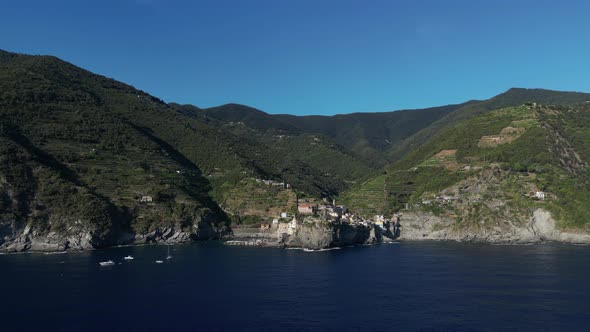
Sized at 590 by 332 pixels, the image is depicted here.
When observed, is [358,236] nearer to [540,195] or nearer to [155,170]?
[540,195]

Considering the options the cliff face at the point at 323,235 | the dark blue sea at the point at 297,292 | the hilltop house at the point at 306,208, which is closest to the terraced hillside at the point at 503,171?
the hilltop house at the point at 306,208

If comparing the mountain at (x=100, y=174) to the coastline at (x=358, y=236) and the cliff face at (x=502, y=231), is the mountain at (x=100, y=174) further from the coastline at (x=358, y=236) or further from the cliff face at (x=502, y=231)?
the cliff face at (x=502, y=231)

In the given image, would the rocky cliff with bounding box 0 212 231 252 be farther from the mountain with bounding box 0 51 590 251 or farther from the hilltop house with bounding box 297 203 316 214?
the hilltop house with bounding box 297 203 316 214

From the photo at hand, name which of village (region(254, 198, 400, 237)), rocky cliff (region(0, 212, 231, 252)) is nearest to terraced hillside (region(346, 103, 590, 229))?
village (region(254, 198, 400, 237))

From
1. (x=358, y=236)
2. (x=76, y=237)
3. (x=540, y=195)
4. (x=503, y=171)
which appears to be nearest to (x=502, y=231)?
(x=540, y=195)

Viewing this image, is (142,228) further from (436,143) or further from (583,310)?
(436,143)
